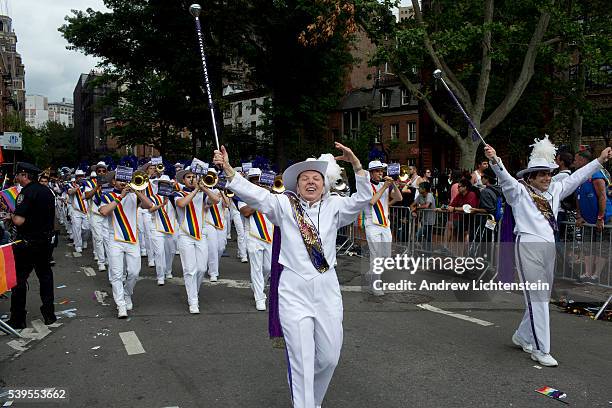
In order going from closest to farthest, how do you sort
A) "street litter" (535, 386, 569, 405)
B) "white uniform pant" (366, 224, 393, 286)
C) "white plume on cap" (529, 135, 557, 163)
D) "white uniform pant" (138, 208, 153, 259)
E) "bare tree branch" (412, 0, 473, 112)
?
"street litter" (535, 386, 569, 405) → "white plume on cap" (529, 135, 557, 163) → "white uniform pant" (366, 224, 393, 286) → "white uniform pant" (138, 208, 153, 259) → "bare tree branch" (412, 0, 473, 112)

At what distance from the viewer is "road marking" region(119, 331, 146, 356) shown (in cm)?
621

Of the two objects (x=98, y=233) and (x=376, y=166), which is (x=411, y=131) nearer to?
(x=98, y=233)

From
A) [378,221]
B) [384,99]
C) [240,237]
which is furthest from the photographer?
[384,99]

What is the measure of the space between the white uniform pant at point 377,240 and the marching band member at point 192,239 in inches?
99.0

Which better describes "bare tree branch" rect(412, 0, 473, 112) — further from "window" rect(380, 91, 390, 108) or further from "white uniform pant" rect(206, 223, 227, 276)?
"window" rect(380, 91, 390, 108)

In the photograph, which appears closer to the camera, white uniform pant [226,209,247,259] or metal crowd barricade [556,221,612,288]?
metal crowd barricade [556,221,612,288]

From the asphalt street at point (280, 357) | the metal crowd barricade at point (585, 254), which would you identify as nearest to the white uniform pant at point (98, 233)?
the asphalt street at point (280, 357)

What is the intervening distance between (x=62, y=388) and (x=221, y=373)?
4.56ft

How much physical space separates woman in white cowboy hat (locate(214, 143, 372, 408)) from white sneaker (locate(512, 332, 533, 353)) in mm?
2813

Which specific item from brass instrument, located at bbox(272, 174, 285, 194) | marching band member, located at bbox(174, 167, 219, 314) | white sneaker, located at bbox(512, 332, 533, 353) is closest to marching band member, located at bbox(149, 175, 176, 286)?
marching band member, located at bbox(174, 167, 219, 314)

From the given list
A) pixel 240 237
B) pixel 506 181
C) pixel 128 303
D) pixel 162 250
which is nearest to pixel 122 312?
pixel 128 303

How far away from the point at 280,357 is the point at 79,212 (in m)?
10.8

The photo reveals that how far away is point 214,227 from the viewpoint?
31.5 ft

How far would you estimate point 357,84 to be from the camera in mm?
58969
